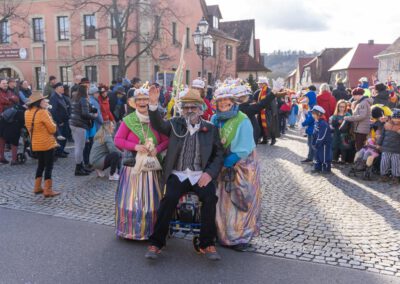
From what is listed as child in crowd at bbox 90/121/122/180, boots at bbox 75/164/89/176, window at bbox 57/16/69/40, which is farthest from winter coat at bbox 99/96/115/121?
window at bbox 57/16/69/40

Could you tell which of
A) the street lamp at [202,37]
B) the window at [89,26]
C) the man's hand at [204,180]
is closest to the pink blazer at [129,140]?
the man's hand at [204,180]

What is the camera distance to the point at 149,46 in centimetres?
2056

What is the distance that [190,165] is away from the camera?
4.05m

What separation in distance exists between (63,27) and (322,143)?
79.9ft

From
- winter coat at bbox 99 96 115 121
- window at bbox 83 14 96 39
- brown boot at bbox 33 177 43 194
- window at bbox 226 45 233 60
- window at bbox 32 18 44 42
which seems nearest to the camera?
brown boot at bbox 33 177 43 194

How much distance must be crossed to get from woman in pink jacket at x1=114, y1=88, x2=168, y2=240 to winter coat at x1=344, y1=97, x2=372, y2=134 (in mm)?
5232

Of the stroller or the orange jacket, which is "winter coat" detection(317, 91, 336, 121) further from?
the orange jacket

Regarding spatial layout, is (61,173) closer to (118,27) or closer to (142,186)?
(142,186)

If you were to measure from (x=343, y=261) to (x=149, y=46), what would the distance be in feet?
60.1

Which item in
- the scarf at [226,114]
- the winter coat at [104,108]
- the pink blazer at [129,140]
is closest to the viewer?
the scarf at [226,114]

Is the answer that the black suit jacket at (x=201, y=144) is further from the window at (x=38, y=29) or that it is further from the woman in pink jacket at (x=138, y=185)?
the window at (x=38, y=29)

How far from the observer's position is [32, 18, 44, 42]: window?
90.5ft

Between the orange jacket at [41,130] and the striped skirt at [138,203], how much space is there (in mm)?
2290

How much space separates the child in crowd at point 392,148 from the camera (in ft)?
23.0
